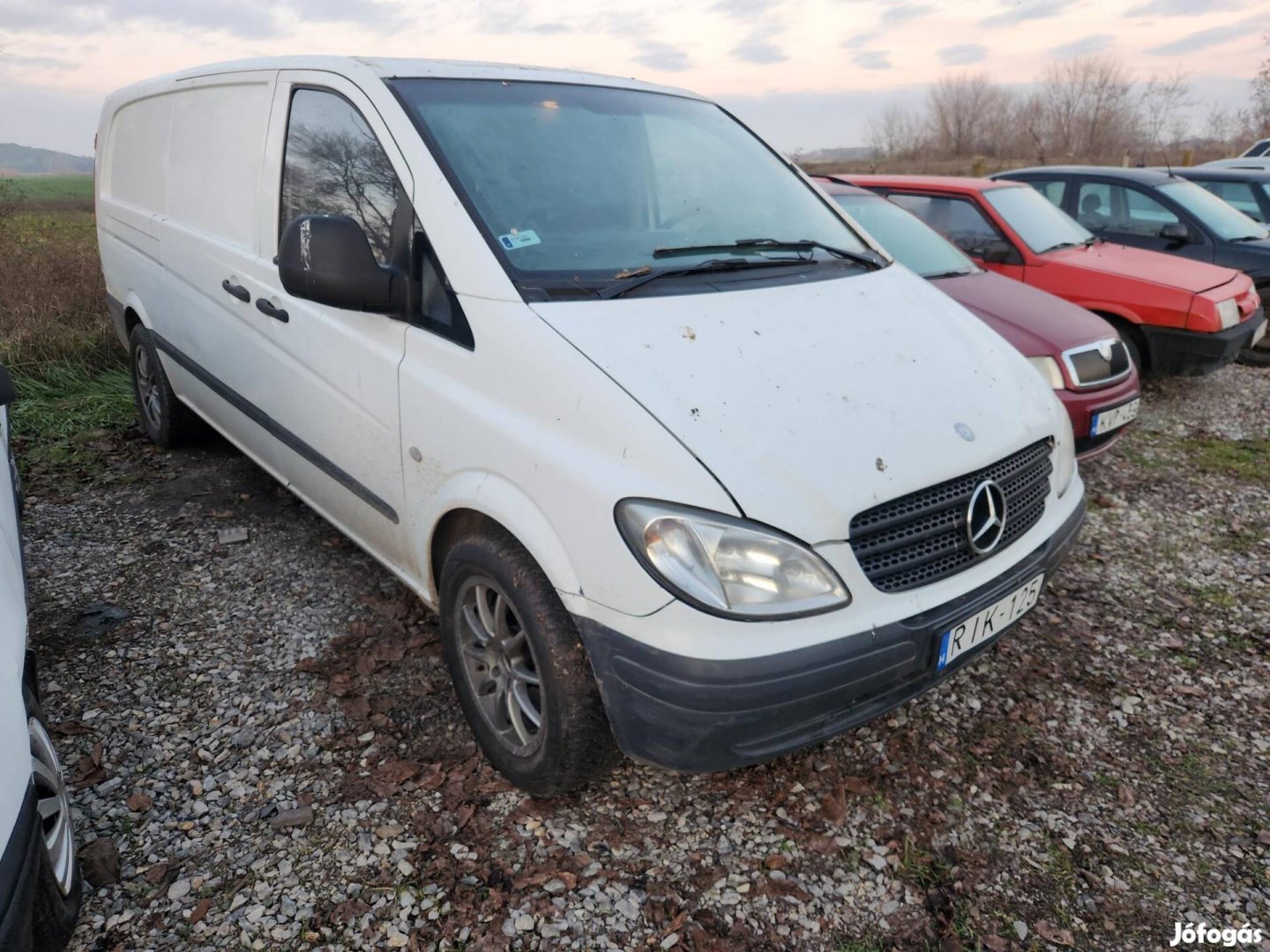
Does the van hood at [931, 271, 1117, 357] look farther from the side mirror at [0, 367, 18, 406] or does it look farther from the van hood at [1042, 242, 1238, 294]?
the side mirror at [0, 367, 18, 406]

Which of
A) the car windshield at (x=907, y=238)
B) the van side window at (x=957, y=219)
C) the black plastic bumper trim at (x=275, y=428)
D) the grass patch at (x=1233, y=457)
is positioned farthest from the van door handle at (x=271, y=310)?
the grass patch at (x=1233, y=457)

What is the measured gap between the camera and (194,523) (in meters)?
4.16

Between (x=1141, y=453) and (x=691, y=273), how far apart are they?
424 centimetres

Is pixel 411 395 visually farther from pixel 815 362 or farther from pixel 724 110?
pixel 724 110

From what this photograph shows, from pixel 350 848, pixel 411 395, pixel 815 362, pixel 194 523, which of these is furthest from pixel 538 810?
pixel 194 523

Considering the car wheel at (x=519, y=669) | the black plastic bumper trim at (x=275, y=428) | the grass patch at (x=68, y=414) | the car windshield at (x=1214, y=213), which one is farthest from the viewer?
the car windshield at (x=1214, y=213)

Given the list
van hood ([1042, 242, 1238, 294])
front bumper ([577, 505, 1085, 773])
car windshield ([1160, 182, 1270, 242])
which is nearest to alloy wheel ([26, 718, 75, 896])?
front bumper ([577, 505, 1085, 773])

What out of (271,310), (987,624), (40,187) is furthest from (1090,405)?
(40,187)

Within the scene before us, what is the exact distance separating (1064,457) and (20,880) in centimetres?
284

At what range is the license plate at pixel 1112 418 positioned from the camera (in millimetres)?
4609

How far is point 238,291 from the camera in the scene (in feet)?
11.0

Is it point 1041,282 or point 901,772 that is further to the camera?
point 1041,282

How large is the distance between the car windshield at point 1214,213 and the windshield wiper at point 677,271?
6523 mm

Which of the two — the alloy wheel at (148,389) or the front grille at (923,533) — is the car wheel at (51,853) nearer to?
the front grille at (923,533)
